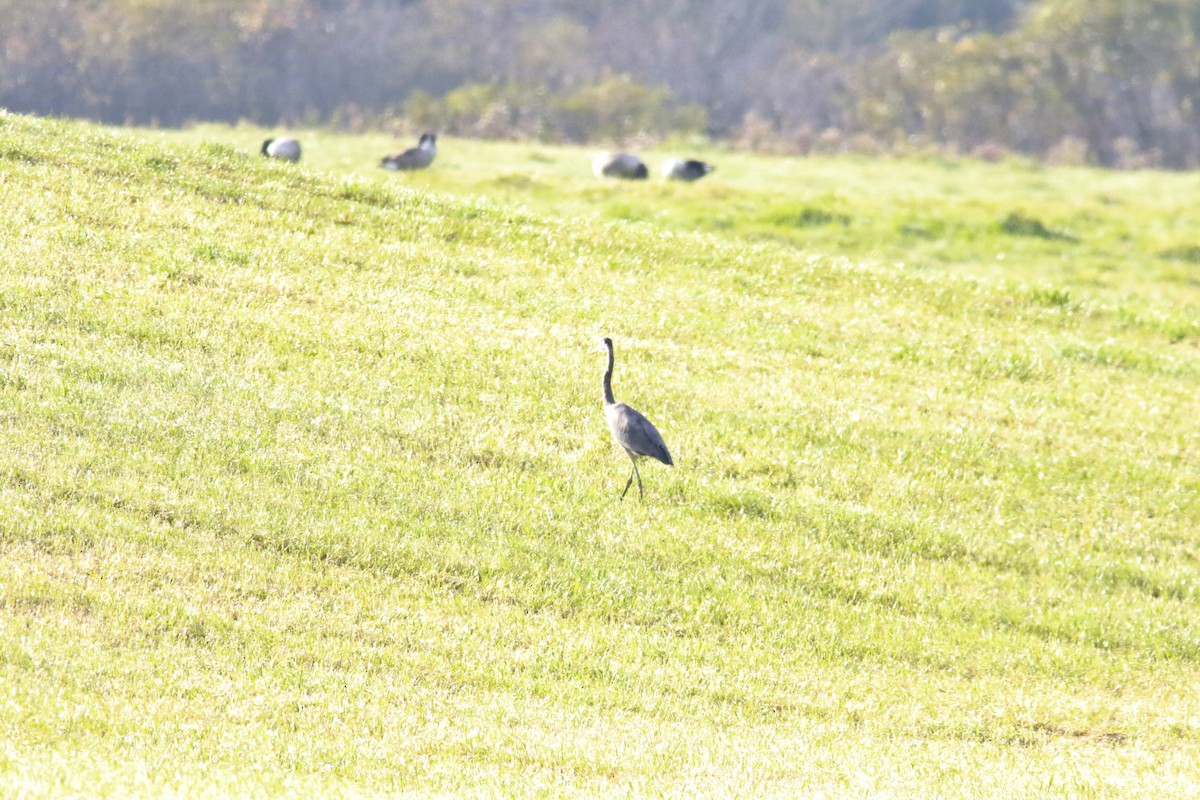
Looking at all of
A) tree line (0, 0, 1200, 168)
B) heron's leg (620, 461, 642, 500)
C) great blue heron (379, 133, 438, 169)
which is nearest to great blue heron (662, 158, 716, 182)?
great blue heron (379, 133, 438, 169)

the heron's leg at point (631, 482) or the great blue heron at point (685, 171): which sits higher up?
the great blue heron at point (685, 171)

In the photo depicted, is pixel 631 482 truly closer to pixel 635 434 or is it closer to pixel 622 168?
pixel 635 434

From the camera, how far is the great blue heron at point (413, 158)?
38.0m

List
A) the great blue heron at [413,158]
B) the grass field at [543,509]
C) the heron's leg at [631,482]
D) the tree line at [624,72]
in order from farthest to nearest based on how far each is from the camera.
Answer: the tree line at [624,72], the great blue heron at [413,158], the heron's leg at [631,482], the grass field at [543,509]

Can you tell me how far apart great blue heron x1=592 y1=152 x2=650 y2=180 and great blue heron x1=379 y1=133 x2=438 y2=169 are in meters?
4.99

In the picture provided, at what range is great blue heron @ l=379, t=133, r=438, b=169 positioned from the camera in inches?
1496

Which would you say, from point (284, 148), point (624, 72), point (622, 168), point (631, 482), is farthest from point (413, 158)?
point (624, 72)

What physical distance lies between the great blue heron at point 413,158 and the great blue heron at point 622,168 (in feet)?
16.4

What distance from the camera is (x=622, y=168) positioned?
40250 mm

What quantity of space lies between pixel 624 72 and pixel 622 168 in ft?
115

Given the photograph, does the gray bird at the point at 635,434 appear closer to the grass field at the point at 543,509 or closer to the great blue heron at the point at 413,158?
the grass field at the point at 543,509

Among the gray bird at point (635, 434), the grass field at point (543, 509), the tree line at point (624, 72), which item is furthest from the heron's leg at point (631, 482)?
the tree line at point (624, 72)

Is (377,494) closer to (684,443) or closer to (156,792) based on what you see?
(684,443)

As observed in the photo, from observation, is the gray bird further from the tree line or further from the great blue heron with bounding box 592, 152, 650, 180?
the tree line
